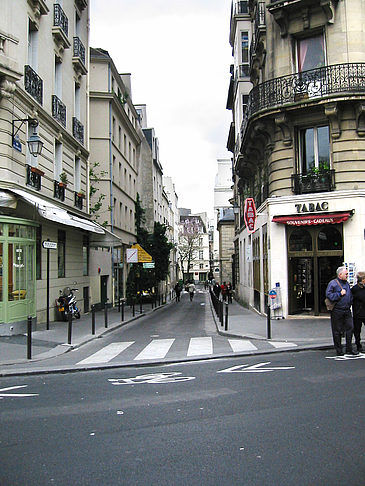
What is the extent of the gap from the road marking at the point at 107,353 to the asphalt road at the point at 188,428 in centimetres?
175

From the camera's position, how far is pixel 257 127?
18906 mm

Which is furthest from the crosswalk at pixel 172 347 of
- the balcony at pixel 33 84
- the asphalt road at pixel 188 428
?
the balcony at pixel 33 84

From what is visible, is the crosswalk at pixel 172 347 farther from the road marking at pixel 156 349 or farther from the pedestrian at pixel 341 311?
the pedestrian at pixel 341 311

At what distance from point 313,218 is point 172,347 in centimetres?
789

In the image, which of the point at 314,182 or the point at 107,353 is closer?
the point at 107,353

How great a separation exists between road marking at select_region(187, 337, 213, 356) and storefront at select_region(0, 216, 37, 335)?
5.24 m

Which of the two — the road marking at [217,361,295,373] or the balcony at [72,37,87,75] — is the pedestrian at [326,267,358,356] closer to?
the road marking at [217,361,295,373]

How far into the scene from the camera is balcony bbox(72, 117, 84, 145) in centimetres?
2183

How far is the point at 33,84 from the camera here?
1667 centimetres

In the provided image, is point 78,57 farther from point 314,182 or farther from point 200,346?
point 200,346

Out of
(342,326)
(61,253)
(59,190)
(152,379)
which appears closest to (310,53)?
(59,190)

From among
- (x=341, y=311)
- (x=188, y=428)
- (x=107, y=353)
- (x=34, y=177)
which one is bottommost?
(x=107, y=353)

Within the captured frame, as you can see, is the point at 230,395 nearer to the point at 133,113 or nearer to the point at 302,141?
the point at 302,141

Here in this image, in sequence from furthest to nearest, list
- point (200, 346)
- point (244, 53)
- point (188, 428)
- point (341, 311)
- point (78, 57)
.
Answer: point (244, 53), point (78, 57), point (200, 346), point (341, 311), point (188, 428)
